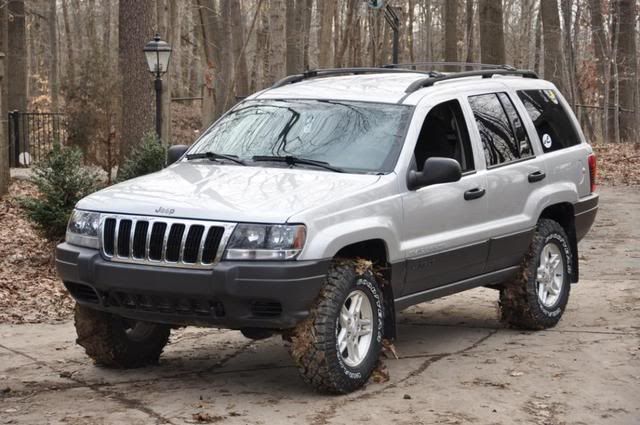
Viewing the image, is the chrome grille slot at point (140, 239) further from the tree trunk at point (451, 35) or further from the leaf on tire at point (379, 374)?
the tree trunk at point (451, 35)

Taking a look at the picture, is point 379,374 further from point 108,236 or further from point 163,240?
point 108,236

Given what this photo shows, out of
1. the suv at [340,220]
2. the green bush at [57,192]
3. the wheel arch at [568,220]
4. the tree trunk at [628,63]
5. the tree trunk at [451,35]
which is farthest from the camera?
the tree trunk at [628,63]

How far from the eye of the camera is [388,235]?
718 centimetres

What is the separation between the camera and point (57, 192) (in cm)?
1270

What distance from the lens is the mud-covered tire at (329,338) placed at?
6590 millimetres

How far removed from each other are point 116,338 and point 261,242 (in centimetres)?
165

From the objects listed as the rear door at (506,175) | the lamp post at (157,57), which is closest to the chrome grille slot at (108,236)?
the rear door at (506,175)

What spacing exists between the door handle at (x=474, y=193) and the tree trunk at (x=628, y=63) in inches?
984

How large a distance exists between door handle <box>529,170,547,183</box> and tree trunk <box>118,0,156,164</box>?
34.6 feet

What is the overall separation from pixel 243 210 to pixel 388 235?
3.68 feet

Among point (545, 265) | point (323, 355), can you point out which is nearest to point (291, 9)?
point (545, 265)

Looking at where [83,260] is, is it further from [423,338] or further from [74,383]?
[423,338]

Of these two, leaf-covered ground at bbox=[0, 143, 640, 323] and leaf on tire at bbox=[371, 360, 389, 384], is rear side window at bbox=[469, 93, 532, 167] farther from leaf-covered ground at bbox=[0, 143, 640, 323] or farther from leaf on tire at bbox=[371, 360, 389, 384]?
leaf-covered ground at bbox=[0, 143, 640, 323]

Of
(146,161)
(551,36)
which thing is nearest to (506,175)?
(146,161)
